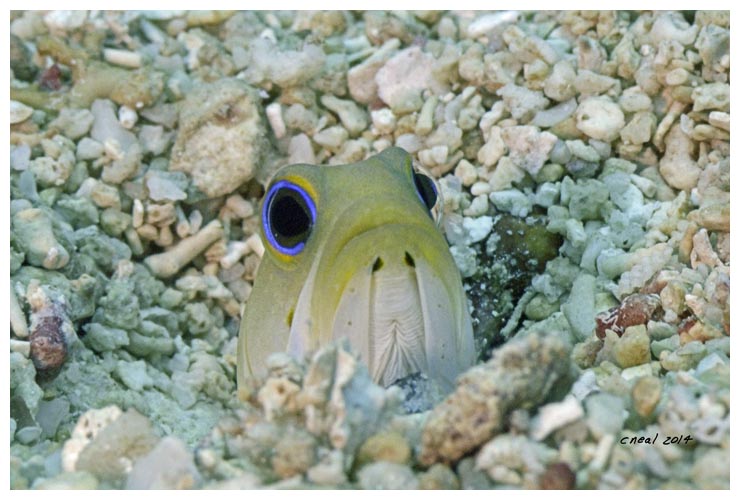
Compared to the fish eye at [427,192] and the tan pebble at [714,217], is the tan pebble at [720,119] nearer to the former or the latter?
the tan pebble at [714,217]

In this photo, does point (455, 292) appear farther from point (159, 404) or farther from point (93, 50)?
point (93, 50)

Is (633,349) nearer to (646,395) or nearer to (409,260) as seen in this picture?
(409,260)

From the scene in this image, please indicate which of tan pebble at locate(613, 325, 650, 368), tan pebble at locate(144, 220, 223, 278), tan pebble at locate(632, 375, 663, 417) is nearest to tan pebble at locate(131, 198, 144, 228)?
tan pebble at locate(144, 220, 223, 278)

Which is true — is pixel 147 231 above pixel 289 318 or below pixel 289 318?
below

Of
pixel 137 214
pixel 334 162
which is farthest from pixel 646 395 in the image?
pixel 137 214

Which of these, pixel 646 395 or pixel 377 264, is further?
pixel 377 264

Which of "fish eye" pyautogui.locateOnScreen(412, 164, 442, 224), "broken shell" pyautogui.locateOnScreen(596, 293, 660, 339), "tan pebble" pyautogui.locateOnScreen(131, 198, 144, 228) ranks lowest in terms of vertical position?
"tan pebble" pyautogui.locateOnScreen(131, 198, 144, 228)

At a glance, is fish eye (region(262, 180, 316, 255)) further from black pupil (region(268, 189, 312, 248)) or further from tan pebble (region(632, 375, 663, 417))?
tan pebble (region(632, 375, 663, 417))
